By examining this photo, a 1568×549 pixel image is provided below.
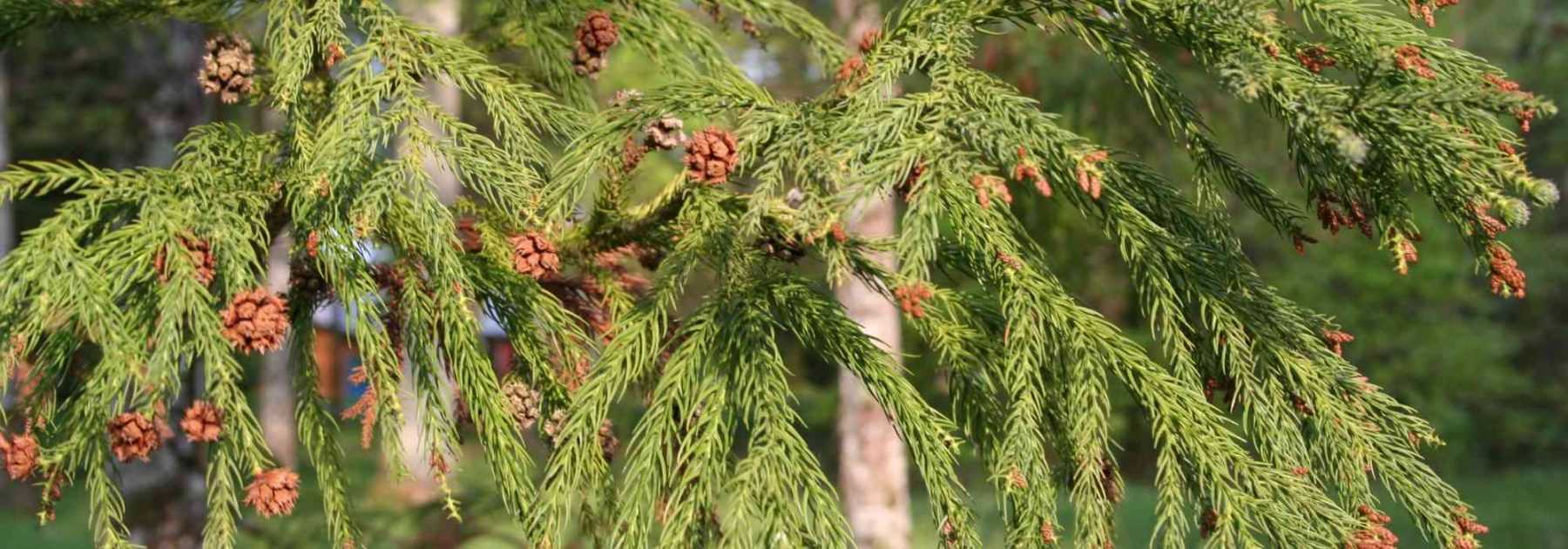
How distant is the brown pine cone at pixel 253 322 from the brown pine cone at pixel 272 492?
142 millimetres

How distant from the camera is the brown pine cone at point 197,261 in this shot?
142 cm

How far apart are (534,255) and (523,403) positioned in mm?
198

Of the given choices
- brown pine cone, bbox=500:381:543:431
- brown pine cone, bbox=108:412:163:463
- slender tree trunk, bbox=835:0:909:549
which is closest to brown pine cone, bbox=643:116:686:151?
brown pine cone, bbox=500:381:543:431

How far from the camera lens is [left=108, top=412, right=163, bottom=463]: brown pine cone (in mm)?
1362

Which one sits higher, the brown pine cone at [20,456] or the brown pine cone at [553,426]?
the brown pine cone at [553,426]

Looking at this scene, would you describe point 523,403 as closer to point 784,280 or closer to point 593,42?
point 784,280

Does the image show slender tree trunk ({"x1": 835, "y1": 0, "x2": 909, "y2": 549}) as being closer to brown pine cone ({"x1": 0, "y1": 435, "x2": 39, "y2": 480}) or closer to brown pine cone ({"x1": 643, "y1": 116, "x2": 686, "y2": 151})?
brown pine cone ({"x1": 643, "y1": 116, "x2": 686, "y2": 151})

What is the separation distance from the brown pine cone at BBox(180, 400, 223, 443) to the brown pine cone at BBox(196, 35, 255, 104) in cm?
66

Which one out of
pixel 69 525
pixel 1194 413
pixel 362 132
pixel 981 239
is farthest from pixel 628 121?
pixel 69 525

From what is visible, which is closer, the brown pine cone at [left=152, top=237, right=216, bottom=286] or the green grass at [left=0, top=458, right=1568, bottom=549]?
the brown pine cone at [left=152, top=237, right=216, bottom=286]

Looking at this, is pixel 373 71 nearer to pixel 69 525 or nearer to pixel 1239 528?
pixel 1239 528

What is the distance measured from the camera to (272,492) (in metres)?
1.43

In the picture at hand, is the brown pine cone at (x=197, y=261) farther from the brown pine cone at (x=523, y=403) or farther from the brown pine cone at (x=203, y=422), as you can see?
the brown pine cone at (x=523, y=403)

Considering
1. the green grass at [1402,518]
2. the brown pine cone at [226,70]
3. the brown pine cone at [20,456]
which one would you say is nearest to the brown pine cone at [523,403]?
the brown pine cone at [20,456]
